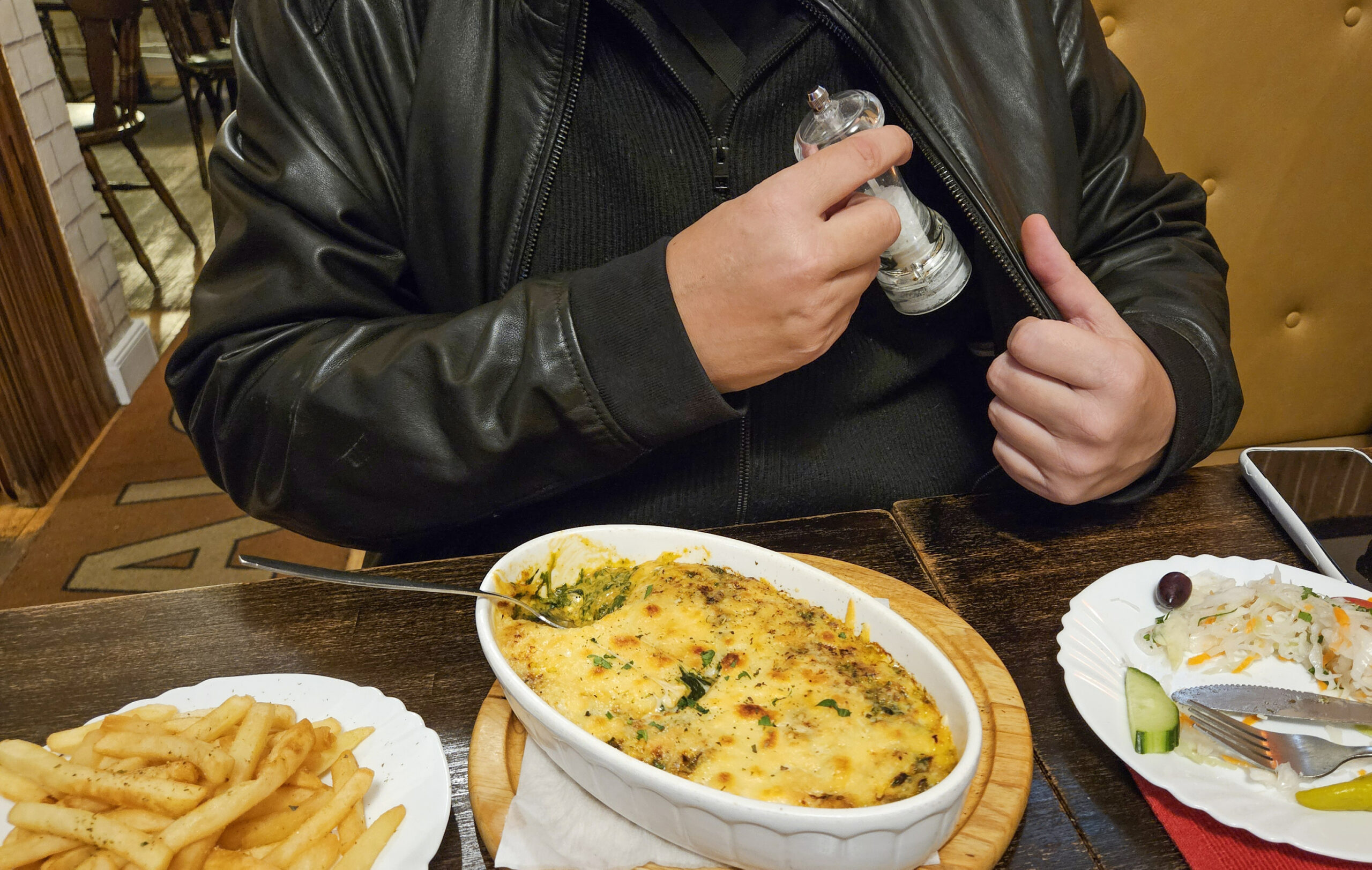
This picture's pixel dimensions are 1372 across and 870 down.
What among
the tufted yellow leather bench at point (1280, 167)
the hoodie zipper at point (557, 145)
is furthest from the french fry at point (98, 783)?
the tufted yellow leather bench at point (1280, 167)

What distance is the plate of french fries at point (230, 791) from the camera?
2.44 ft

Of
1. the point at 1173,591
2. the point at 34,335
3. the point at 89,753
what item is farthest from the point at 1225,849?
the point at 34,335

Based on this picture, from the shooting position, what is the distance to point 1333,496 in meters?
1.28

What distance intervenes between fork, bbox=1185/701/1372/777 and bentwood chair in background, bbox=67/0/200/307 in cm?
446

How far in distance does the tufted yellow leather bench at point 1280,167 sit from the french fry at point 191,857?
2225mm

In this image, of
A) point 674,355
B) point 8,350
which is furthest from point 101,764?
point 8,350

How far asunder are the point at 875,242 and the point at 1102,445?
38 cm

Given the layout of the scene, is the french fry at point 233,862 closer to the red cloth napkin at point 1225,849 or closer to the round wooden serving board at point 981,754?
the round wooden serving board at point 981,754

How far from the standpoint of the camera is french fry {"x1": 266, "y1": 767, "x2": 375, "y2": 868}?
0.75 m

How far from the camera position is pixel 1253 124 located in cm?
215

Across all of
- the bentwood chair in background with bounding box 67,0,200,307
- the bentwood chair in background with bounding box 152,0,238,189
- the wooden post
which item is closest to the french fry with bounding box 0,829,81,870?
the wooden post

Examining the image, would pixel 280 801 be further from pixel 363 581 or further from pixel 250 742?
pixel 363 581

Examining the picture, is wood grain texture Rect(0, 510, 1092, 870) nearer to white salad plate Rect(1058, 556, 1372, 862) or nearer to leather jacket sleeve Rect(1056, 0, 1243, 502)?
white salad plate Rect(1058, 556, 1372, 862)

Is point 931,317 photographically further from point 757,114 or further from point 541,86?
point 541,86
